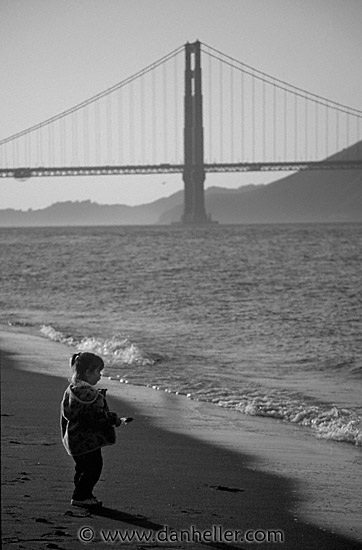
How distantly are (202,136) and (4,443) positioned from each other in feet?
282

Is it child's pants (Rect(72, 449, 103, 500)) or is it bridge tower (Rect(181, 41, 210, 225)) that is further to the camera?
bridge tower (Rect(181, 41, 210, 225))

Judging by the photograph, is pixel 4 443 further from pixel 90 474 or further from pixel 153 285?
pixel 153 285

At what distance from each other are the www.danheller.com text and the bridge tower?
8209cm

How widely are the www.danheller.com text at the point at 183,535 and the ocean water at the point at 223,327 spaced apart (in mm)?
2275

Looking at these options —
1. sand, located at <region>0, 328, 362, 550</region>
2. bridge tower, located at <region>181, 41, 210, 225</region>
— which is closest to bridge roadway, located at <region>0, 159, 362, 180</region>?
bridge tower, located at <region>181, 41, 210, 225</region>

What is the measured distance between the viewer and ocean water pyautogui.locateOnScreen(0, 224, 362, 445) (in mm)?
7957

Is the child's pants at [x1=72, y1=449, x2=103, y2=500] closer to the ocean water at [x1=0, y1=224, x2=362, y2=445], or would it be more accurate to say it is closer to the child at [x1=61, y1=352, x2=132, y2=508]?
the child at [x1=61, y1=352, x2=132, y2=508]

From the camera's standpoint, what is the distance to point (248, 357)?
35.7ft

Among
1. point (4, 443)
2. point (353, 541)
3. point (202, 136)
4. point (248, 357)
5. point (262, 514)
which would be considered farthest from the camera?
point (202, 136)

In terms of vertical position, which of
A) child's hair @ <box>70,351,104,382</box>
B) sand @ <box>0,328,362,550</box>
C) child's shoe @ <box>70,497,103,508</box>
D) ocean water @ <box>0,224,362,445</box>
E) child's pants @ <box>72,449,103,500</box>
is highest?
child's hair @ <box>70,351,104,382</box>

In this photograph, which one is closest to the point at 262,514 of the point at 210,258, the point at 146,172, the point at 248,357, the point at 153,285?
the point at 248,357

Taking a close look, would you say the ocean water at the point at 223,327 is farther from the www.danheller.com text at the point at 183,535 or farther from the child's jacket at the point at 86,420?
the child's jacket at the point at 86,420

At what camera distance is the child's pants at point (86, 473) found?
3.97 metres

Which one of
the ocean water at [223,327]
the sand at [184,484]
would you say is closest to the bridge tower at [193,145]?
the ocean water at [223,327]
